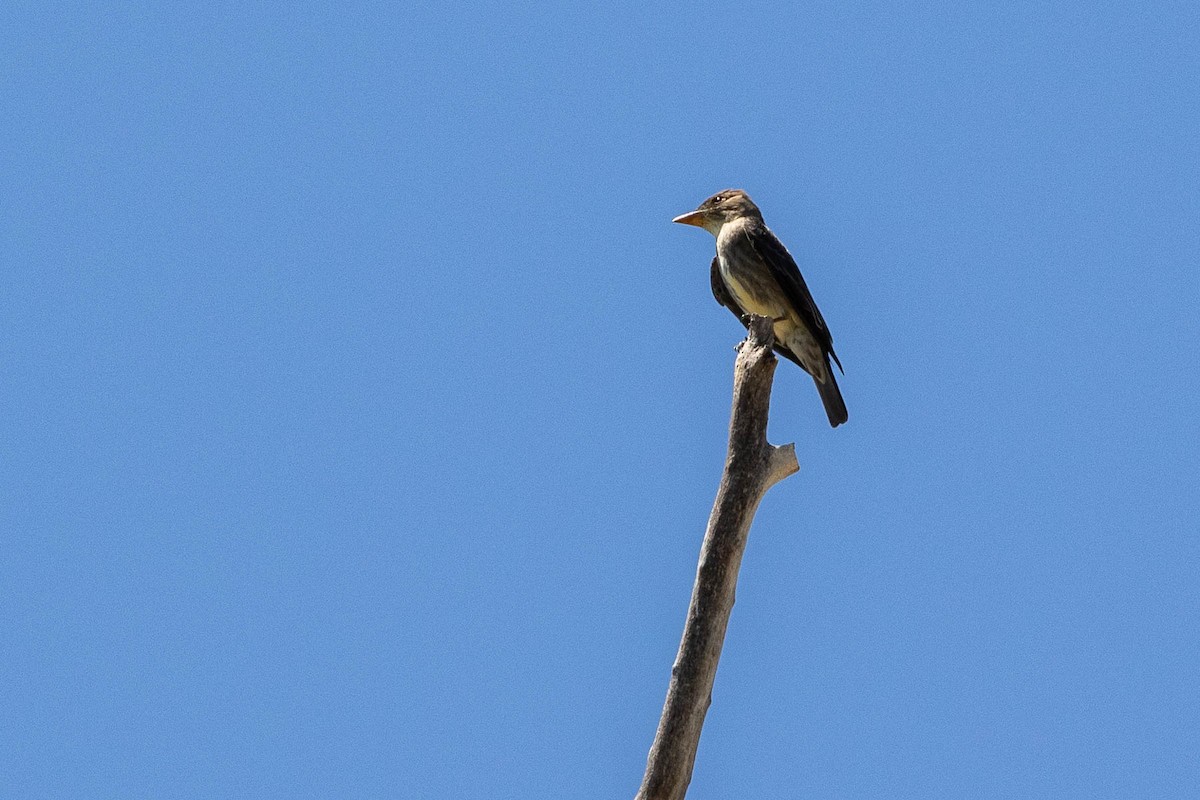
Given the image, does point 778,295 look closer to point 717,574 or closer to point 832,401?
point 832,401

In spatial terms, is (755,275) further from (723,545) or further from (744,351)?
(723,545)

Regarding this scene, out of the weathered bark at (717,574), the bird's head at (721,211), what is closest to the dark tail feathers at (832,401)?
the bird's head at (721,211)

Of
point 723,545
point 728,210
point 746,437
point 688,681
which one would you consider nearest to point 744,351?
point 746,437

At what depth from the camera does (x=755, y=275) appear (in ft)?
30.1

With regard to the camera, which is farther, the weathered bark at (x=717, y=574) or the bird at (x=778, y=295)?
the bird at (x=778, y=295)

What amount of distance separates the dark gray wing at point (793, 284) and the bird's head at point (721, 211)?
51 centimetres

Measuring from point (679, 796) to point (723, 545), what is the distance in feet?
3.49

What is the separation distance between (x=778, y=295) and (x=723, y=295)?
598 millimetres

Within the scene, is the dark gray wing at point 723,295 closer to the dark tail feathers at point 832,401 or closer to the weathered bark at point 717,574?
the dark tail feathers at point 832,401

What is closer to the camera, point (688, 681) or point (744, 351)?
point (688, 681)

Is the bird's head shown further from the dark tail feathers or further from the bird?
the dark tail feathers

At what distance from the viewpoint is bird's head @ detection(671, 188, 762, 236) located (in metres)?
9.77

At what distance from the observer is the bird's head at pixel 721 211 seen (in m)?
9.77

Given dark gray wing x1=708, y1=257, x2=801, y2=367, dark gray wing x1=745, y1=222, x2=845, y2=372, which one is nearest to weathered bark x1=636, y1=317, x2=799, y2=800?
dark gray wing x1=745, y1=222, x2=845, y2=372
